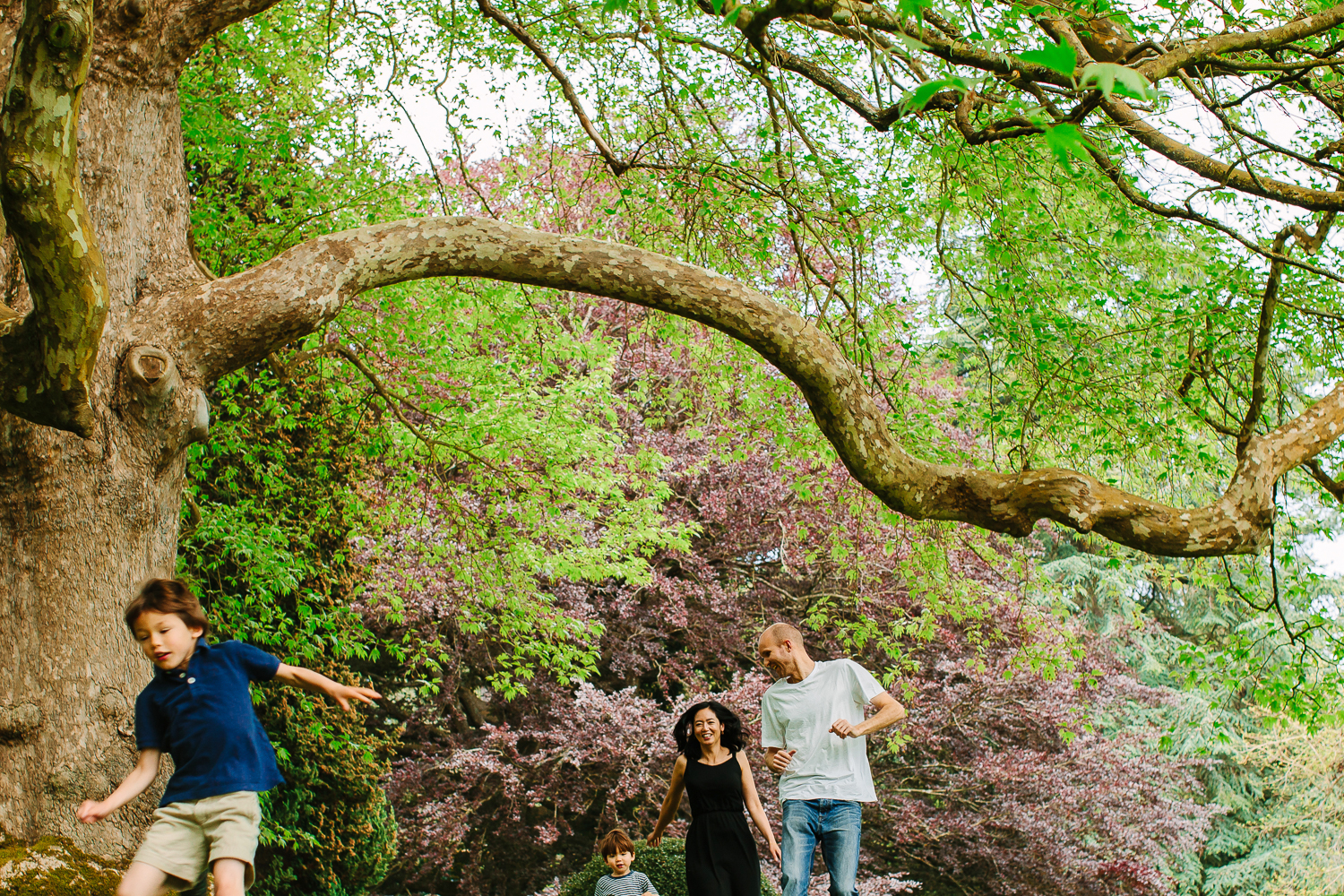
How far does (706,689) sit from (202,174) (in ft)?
24.9

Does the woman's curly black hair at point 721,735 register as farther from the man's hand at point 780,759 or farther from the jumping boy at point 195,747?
the jumping boy at point 195,747

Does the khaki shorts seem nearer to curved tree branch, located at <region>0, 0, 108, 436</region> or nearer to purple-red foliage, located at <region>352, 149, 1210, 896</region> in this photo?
curved tree branch, located at <region>0, 0, 108, 436</region>

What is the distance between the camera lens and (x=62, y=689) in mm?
3803

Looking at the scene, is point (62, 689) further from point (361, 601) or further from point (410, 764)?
point (410, 764)

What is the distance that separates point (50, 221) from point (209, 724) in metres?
1.67

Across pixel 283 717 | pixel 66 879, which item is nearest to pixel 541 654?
pixel 283 717

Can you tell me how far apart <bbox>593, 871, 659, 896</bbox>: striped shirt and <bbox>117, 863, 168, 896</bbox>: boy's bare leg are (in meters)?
3.44

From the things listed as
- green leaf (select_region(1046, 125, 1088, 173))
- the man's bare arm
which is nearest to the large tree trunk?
the man's bare arm

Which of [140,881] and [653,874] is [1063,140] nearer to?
[140,881]

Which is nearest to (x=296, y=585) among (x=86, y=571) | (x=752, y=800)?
(x=86, y=571)

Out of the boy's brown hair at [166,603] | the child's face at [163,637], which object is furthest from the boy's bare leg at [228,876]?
the boy's brown hair at [166,603]

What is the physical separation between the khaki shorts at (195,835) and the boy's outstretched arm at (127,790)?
0.12m

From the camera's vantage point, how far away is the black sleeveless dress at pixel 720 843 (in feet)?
17.0

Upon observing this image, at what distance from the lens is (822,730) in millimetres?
4625
